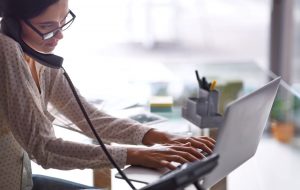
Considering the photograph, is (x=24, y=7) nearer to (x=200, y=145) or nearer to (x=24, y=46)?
(x=24, y=46)

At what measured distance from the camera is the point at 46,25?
1.28m

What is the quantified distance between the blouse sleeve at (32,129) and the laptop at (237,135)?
0.08 metres

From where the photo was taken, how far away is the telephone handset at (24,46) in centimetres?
128

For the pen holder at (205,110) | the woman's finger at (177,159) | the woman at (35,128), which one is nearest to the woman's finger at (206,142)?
the woman at (35,128)

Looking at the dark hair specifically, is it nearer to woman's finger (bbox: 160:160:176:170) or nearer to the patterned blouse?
the patterned blouse

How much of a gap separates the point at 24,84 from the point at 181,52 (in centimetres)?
378

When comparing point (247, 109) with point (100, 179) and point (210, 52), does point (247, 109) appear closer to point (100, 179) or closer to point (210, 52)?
point (100, 179)

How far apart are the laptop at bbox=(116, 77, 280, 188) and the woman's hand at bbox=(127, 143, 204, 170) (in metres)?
0.02

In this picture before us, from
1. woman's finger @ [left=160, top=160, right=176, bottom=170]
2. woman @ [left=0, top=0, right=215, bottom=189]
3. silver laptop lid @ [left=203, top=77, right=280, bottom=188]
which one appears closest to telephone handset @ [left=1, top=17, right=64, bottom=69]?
woman @ [left=0, top=0, right=215, bottom=189]

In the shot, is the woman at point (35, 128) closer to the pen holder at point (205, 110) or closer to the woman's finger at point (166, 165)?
the woman's finger at point (166, 165)

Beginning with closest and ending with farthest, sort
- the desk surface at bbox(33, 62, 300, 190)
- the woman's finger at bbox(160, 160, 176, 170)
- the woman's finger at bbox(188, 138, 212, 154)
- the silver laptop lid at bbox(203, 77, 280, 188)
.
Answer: the silver laptop lid at bbox(203, 77, 280, 188), the woman's finger at bbox(160, 160, 176, 170), the woman's finger at bbox(188, 138, 212, 154), the desk surface at bbox(33, 62, 300, 190)

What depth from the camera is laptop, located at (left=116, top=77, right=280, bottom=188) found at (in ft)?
3.41

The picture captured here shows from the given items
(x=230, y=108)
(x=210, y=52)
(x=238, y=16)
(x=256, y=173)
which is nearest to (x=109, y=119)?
(x=256, y=173)

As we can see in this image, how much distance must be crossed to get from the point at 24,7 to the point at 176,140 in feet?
1.72
